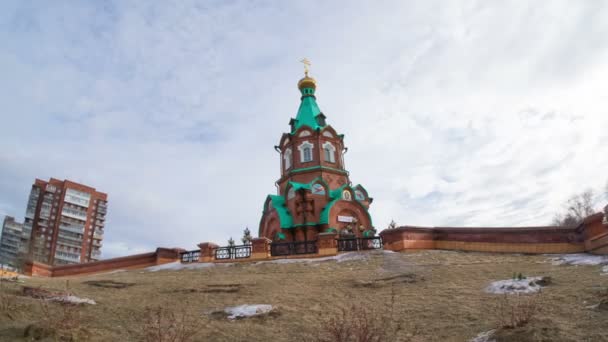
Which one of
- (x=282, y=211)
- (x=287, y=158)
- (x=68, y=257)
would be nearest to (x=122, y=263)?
(x=282, y=211)

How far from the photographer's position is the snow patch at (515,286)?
26.9ft

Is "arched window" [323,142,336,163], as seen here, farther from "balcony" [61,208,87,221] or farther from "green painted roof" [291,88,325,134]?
"balcony" [61,208,87,221]

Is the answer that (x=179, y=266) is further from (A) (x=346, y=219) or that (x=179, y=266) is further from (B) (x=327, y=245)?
(A) (x=346, y=219)

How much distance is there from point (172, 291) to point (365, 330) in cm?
644

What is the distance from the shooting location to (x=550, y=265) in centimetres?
1152

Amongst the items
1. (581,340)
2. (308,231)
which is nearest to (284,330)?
(581,340)

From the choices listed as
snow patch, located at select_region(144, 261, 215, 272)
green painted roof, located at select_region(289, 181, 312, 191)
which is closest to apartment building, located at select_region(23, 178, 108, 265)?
green painted roof, located at select_region(289, 181, 312, 191)

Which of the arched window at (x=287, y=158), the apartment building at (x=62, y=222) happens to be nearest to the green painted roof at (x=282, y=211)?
the arched window at (x=287, y=158)

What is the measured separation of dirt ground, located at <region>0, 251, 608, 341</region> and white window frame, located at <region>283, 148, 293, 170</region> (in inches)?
543

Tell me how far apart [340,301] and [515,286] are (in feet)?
11.4

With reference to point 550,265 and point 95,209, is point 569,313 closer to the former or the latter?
point 550,265

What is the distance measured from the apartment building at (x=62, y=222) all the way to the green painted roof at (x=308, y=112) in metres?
41.4

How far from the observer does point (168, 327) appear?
6.02m

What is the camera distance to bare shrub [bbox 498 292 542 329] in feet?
18.7
